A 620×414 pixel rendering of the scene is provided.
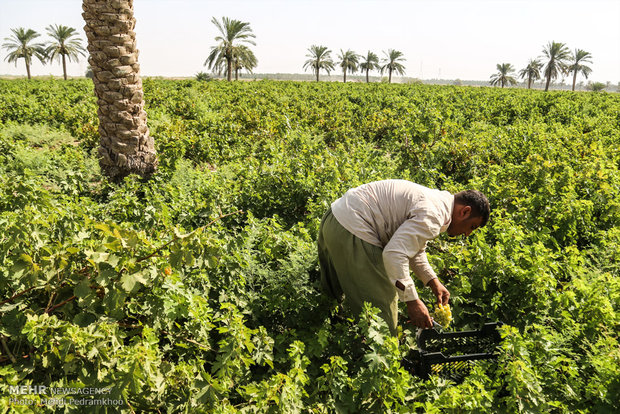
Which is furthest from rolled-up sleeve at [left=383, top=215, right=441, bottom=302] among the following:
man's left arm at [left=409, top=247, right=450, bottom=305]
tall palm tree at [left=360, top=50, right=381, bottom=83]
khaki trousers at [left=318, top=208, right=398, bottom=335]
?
tall palm tree at [left=360, top=50, right=381, bottom=83]

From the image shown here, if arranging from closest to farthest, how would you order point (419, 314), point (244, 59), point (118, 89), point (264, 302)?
point (419, 314) → point (264, 302) → point (118, 89) → point (244, 59)

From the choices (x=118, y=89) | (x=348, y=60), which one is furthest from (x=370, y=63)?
(x=118, y=89)

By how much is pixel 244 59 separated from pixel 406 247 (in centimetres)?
4058

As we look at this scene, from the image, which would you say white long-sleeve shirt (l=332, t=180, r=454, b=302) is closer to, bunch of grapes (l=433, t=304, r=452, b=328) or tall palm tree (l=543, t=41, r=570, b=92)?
bunch of grapes (l=433, t=304, r=452, b=328)

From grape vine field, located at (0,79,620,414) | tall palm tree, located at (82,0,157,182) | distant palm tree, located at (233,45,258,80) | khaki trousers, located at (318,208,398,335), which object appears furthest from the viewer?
distant palm tree, located at (233,45,258,80)

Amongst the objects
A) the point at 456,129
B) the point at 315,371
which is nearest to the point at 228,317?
the point at 315,371

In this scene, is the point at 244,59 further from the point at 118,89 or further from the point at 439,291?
the point at 439,291

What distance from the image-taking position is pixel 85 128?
9.05 metres

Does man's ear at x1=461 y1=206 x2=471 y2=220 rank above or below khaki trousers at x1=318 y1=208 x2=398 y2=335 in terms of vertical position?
above

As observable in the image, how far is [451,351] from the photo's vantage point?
328cm

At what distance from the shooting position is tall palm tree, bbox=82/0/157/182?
235 inches

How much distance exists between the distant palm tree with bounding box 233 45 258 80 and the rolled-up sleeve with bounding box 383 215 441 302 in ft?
129

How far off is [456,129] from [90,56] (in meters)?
7.64

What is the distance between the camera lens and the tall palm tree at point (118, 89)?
597 centimetres
